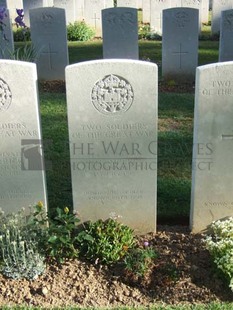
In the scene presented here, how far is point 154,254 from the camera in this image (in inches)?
159

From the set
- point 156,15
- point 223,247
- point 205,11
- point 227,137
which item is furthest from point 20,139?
point 205,11

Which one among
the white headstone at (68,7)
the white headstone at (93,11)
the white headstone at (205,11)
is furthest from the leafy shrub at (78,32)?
the white headstone at (205,11)

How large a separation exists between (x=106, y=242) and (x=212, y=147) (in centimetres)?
128

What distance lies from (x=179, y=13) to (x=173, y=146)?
404cm

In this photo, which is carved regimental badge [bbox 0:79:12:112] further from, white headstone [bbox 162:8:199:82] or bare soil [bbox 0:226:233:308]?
white headstone [bbox 162:8:199:82]

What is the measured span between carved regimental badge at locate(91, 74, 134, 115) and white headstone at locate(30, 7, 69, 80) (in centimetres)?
599

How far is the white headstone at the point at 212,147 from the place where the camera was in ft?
13.1

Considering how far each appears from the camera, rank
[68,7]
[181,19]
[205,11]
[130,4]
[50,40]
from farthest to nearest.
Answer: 1. [205,11]
2. [130,4]
3. [68,7]
4. [50,40]
5. [181,19]

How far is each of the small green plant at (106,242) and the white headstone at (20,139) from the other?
0.59 m

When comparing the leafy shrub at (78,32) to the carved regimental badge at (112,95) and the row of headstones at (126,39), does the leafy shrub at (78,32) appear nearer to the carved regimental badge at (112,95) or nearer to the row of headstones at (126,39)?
the row of headstones at (126,39)

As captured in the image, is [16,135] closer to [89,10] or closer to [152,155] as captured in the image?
[152,155]

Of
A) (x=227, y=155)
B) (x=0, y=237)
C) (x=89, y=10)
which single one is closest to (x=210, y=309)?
(x=227, y=155)

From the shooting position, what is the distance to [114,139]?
4.23 metres

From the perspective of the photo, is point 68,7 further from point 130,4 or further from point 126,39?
point 126,39
